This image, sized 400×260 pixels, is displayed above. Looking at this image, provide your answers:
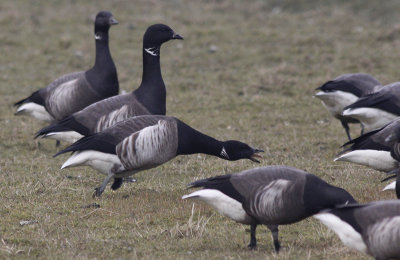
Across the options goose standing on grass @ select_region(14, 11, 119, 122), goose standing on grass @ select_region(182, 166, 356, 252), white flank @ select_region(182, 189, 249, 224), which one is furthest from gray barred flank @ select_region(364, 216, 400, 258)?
goose standing on grass @ select_region(14, 11, 119, 122)

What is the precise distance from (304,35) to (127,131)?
1216 cm

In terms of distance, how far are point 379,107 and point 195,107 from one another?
4935 millimetres

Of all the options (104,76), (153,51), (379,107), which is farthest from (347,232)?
(104,76)

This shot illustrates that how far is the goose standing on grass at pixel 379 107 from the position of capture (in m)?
9.96

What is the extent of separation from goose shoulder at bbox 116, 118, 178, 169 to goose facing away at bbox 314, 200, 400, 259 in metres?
2.77

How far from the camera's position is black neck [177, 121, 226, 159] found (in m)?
7.95

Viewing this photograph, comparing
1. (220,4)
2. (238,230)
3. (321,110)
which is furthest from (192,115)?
(220,4)

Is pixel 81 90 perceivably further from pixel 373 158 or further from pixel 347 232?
pixel 347 232

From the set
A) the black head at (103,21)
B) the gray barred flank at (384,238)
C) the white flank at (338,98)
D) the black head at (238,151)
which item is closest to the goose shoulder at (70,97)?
the black head at (103,21)

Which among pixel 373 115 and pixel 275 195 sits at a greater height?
pixel 275 195

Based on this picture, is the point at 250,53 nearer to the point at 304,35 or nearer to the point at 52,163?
the point at 304,35

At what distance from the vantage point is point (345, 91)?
37.3ft

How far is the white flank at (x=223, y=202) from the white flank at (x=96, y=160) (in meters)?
2.01

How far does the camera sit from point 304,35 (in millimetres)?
19172
